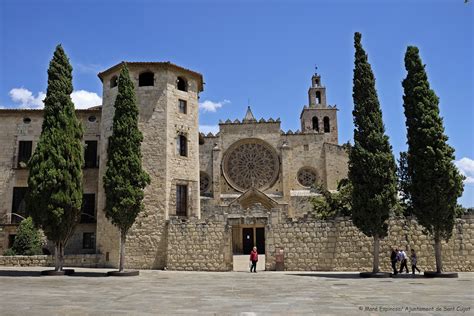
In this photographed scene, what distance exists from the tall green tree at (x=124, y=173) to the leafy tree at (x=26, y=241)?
703cm

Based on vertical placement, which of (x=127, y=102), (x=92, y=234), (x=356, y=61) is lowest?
(x=92, y=234)

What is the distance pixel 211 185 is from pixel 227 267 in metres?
18.6

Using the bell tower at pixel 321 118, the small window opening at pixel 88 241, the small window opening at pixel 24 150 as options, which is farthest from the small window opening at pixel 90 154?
the bell tower at pixel 321 118

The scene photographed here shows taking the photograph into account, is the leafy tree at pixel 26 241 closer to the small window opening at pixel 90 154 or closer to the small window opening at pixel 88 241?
the small window opening at pixel 88 241

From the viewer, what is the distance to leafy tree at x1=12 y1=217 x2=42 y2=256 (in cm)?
2122

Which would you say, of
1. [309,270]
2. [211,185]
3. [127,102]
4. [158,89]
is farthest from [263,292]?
[211,185]

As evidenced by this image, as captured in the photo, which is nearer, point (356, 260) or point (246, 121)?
point (356, 260)

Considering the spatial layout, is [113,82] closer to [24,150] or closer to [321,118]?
[24,150]

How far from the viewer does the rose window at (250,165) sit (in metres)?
38.6

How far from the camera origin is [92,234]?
23.6 meters

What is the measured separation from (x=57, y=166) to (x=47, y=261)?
669 cm

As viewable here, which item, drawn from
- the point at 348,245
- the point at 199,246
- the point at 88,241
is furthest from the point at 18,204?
the point at 348,245

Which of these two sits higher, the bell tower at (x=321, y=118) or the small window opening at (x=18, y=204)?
the bell tower at (x=321, y=118)

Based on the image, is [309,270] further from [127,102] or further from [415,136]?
[127,102]
